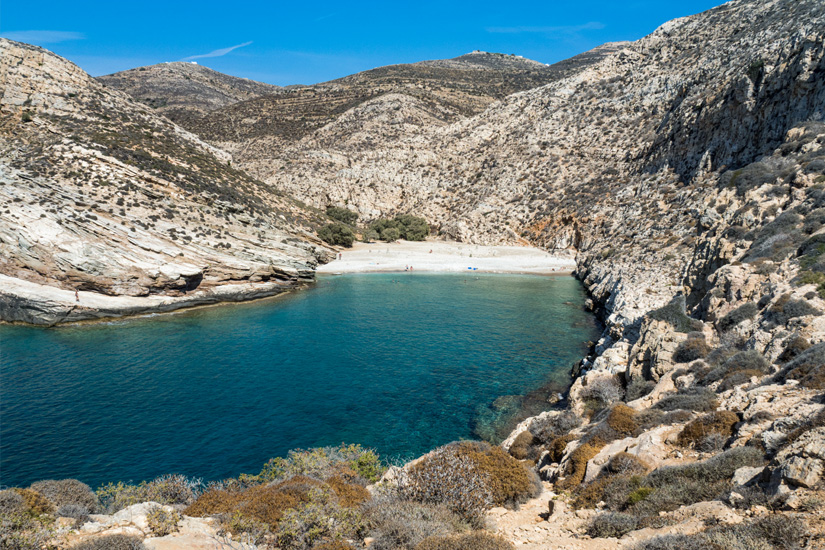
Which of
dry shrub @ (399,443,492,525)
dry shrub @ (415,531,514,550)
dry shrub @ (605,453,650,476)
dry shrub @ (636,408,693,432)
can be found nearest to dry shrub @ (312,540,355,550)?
dry shrub @ (415,531,514,550)

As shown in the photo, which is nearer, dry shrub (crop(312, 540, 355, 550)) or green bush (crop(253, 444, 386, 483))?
dry shrub (crop(312, 540, 355, 550))

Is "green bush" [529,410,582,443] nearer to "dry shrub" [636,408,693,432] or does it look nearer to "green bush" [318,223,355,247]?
"dry shrub" [636,408,693,432]

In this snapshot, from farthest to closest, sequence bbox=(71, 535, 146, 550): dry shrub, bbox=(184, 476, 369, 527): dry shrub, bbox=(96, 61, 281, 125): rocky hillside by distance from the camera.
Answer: bbox=(96, 61, 281, 125): rocky hillside → bbox=(184, 476, 369, 527): dry shrub → bbox=(71, 535, 146, 550): dry shrub

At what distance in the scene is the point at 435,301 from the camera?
45.4 m

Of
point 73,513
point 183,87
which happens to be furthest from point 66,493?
point 183,87

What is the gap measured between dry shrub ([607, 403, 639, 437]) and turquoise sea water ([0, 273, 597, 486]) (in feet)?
26.5

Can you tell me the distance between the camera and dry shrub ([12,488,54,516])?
9055 millimetres

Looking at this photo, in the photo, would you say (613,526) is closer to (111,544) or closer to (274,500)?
(274,500)

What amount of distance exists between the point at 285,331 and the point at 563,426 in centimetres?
2414

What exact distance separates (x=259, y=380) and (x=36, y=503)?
16.7 meters

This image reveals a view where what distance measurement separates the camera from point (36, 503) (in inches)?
370

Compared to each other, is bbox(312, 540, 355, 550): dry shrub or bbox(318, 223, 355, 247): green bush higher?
bbox(318, 223, 355, 247): green bush

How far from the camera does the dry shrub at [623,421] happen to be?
12948mm

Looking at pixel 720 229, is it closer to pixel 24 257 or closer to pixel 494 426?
pixel 494 426
